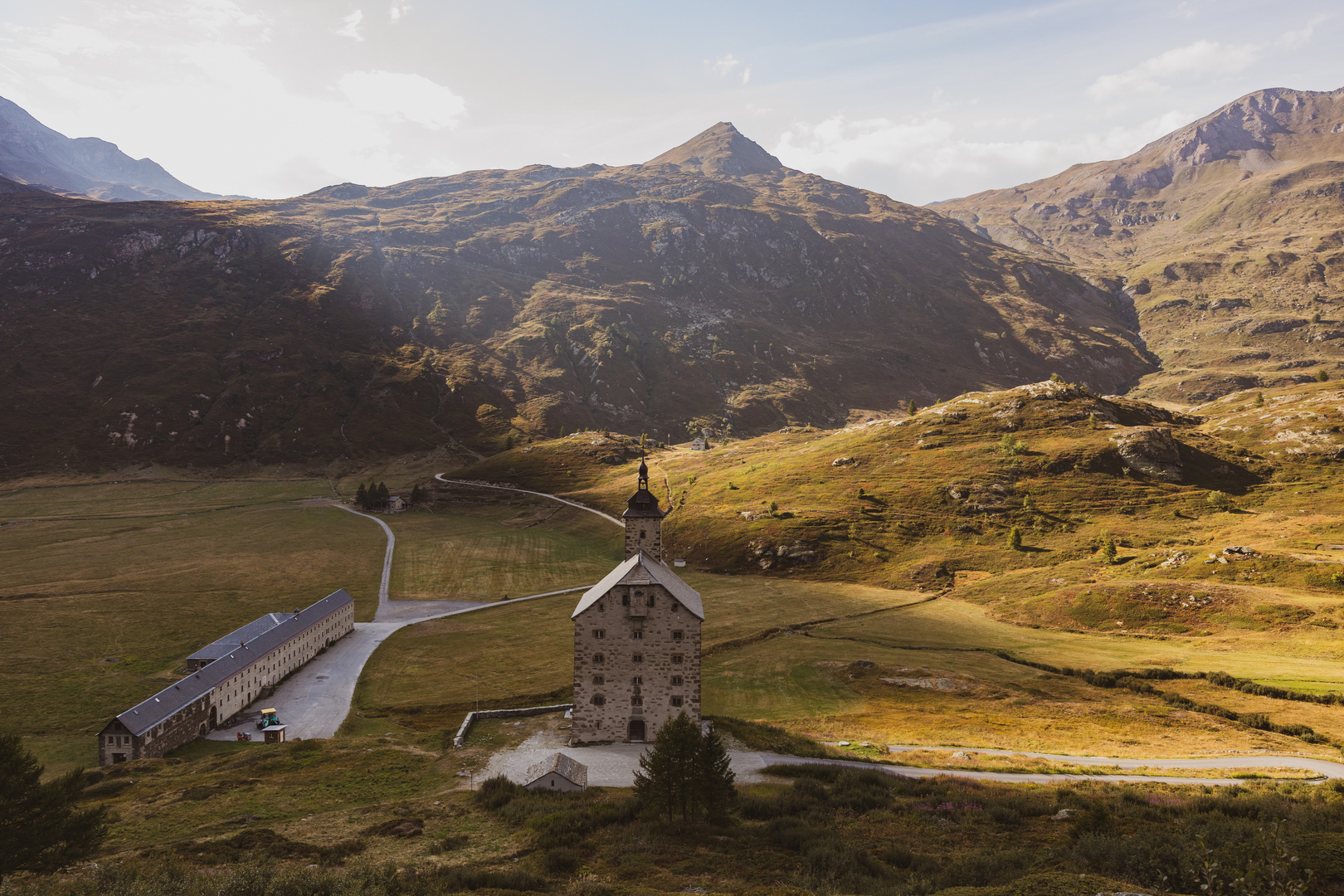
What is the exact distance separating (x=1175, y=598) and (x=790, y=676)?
59.4 m

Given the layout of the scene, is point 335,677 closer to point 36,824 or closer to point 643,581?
point 36,824

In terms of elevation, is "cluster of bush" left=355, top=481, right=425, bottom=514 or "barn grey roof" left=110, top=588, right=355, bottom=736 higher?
"barn grey roof" left=110, top=588, right=355, bottom=736

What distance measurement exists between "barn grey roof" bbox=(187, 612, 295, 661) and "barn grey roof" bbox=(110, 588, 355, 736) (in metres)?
1.80

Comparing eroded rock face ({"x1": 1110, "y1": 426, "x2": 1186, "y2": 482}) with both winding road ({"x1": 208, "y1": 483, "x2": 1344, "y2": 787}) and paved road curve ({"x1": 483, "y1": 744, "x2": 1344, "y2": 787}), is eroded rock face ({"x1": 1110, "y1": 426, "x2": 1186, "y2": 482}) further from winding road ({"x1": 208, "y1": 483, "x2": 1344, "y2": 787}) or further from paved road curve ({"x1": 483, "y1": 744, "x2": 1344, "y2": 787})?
paved road curve ({"x1": 483, "y1": 744, "x2": 1344, "y2": 787})

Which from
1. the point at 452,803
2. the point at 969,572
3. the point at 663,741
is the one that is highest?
the point at 663,741

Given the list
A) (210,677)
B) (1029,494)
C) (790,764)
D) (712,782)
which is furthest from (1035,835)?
(1029,494)

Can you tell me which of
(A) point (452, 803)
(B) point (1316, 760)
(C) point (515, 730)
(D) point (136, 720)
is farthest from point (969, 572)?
A: (D) point (136, 720)

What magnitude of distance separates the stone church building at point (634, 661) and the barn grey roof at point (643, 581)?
0.33 feet

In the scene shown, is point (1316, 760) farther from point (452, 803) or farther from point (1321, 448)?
point (1321, 448)

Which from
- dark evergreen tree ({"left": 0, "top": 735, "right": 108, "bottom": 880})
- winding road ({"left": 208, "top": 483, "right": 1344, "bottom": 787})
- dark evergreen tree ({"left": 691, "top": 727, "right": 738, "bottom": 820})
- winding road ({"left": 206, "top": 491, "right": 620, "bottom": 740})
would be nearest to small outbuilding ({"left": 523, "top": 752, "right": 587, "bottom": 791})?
winding road ({"left": 208, "top": 483, "right": 1344, "bottom": 787})

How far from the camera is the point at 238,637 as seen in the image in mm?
82250

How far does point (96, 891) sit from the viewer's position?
26.2m

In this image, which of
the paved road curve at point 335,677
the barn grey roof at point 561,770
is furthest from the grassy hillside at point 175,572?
the barn grey roof at point 561,770

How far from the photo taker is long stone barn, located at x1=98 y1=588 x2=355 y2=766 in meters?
58.4
